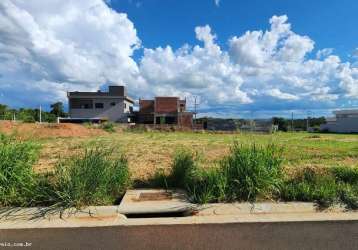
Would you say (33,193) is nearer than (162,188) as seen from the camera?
Yes

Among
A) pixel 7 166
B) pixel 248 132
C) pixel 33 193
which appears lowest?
pixel 33 193

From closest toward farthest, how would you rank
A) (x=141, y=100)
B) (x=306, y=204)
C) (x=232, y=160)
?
(x=306, y=204)
(x=232, y=160)
(x=141, y=100)

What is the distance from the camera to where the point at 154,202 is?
5711mm

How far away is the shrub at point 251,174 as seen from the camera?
5855 mm

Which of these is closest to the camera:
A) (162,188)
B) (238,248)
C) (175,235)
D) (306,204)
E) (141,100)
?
(238,248)

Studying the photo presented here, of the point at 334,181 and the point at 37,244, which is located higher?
the point at 334,181

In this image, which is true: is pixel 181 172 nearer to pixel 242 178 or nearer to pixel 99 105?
pixel 242 178

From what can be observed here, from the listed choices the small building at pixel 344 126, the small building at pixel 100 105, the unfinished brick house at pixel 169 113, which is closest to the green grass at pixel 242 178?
the unfinished brick house at pixel 169 113

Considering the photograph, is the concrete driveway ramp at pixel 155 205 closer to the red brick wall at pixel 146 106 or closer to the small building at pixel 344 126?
the red brick wall at pixel 146 106

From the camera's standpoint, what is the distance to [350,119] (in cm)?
6334

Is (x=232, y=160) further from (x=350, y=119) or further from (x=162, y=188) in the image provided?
(x=350, y=119)

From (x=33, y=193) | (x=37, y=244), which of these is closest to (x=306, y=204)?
(x=37, y=244)

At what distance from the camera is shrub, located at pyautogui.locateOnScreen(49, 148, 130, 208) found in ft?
18.1

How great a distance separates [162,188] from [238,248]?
292 centimetres
